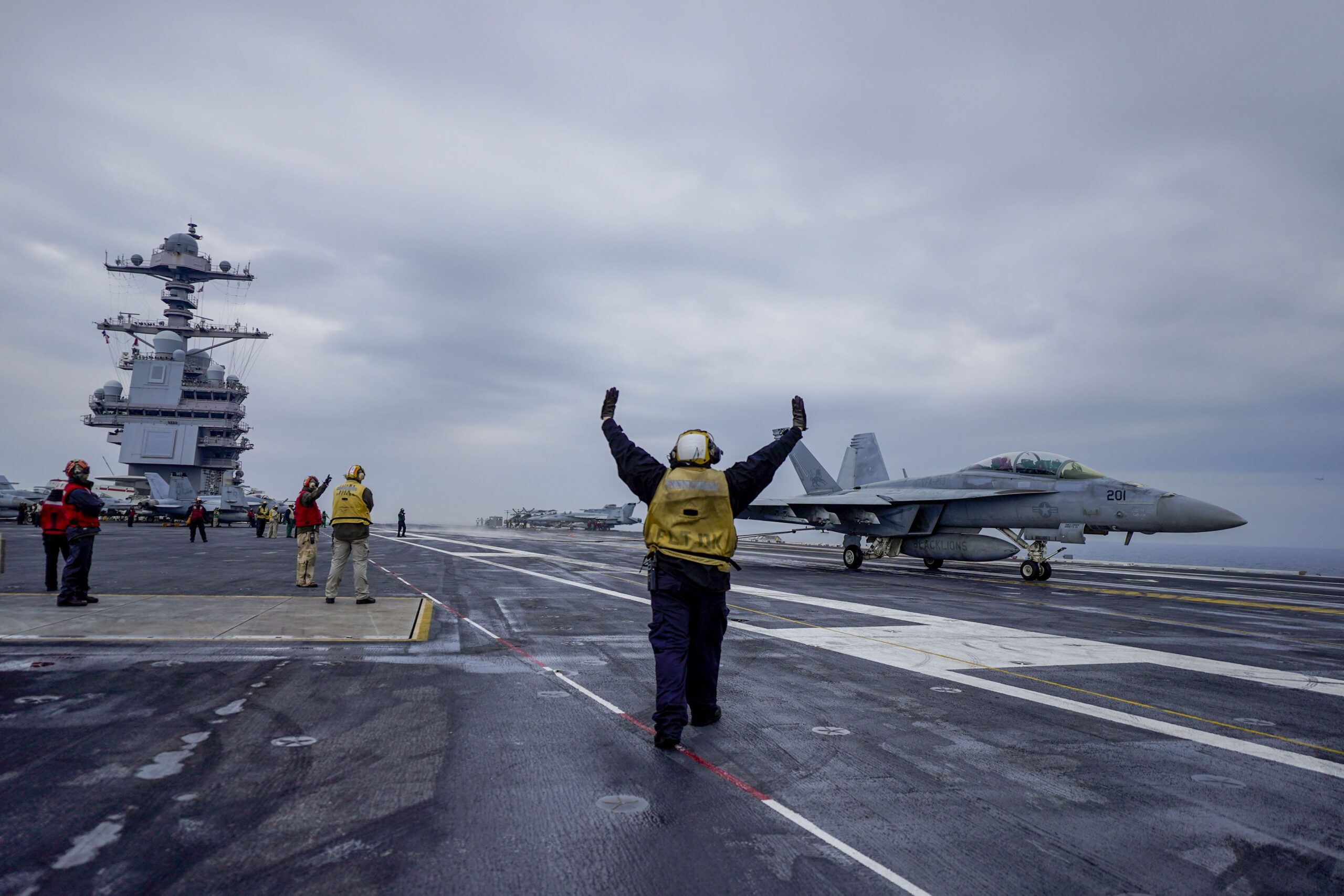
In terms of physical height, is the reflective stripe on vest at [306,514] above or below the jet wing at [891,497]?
below

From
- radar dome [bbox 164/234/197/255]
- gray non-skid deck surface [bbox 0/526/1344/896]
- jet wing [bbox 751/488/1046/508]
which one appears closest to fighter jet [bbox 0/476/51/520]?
radar dome [bbox 164/234/197/255]

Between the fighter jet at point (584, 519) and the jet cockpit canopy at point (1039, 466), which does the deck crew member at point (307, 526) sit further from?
the fighter jet at point (584, 519)

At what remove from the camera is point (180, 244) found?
66.9 metres

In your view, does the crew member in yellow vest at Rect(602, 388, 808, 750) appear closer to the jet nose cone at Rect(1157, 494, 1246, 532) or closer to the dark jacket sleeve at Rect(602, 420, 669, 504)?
the dark jacket sleeve at Rect(602, 420, 669, 504)

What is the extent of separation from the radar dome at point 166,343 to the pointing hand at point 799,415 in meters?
76.5

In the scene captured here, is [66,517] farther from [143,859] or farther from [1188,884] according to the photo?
[1188,884]

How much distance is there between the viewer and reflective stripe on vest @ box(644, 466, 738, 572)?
4.84 meters

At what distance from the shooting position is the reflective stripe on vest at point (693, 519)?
4.84 meters

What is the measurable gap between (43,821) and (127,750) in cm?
100

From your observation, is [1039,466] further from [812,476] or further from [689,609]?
[689,609]

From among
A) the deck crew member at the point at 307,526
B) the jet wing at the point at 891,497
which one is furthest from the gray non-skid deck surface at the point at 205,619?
the jet wing at the point at 891,497

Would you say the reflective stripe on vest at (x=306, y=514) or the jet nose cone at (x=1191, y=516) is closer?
the reflective stripe on vest at (x=306, y=514)

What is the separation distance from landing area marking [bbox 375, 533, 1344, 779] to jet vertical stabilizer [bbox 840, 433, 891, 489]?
721 inches

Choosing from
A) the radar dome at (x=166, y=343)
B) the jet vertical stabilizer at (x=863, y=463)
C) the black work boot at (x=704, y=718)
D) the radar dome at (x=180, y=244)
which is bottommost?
the black work boot at (x=704, y=718)
